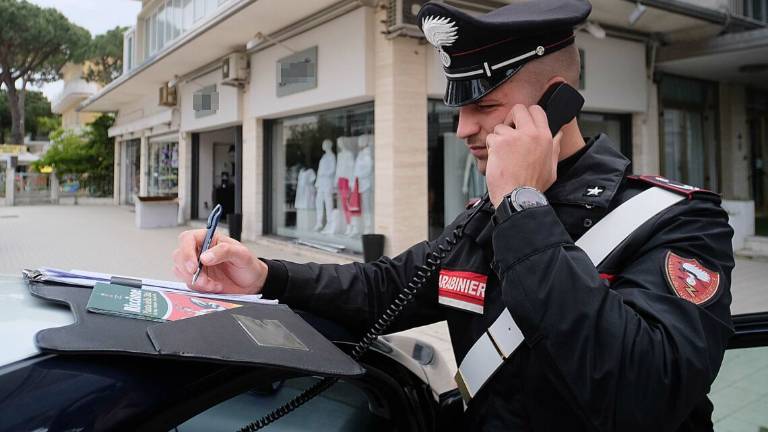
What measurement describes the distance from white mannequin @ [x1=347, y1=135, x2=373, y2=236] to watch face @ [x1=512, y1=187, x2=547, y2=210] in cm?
801

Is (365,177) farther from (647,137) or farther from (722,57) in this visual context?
(722,57)

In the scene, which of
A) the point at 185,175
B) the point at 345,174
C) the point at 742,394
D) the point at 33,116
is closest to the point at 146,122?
the point at 185,175

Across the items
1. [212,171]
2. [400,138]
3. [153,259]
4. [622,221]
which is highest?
[212,171]

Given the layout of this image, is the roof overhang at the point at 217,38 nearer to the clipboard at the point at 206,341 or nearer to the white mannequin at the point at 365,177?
the white mannequin at the point at 365,177

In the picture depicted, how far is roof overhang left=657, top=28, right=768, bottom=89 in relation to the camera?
9297 mm

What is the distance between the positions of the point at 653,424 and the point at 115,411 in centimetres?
88

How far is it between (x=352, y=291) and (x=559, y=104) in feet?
2.58

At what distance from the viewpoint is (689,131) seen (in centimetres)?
1200

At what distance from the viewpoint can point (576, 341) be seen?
3.11 ft

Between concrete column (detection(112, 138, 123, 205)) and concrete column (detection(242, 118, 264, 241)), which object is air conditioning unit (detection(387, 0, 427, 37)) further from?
concrete column (detection(112, 138, 123, 205))

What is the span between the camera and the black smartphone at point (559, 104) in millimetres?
1292

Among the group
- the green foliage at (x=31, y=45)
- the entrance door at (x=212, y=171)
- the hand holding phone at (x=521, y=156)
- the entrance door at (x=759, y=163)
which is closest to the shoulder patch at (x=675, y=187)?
the hand holding phone at (x=521, y=156)

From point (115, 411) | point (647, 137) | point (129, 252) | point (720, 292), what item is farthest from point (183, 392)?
point (647, 137)

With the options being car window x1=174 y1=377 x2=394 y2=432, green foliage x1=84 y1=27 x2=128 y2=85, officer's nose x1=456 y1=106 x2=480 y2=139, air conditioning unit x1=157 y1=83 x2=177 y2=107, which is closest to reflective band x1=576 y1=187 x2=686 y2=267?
officer's nose x1=456 y1=106 x2=480 y2=139
